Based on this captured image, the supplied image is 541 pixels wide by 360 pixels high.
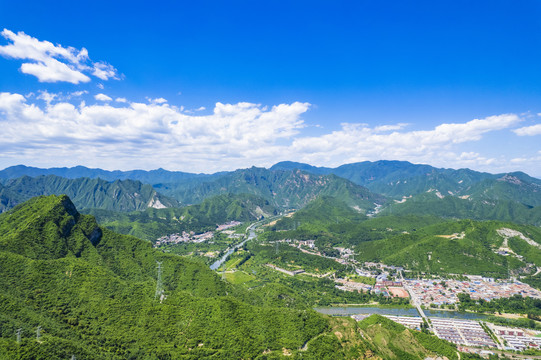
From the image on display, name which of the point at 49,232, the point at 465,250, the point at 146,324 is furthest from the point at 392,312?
the point at 49,232

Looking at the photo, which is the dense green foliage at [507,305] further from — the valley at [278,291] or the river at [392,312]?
the river at [392,312]

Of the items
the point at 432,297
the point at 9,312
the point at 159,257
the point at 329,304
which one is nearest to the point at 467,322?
the point at 432,297

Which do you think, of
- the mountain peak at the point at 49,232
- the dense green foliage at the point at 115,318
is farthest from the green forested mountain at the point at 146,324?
the mountain peak at the point at 49,232

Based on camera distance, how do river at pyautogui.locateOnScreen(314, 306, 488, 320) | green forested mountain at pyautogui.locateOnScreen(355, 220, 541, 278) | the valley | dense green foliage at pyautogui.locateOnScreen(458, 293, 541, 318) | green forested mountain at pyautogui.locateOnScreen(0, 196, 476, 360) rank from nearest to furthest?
1. green forested mountain at pyautogui.locateOnScreen(0, 196, 476, 360)
2. the valley
3. river at pyautogui.locateOnScreen(314, 306, 488, 320)
4. dense green foliage at pyautogui.locateOnScreen(458, 293, 541, 318)
5. green forested mountain at pyautogui.locateOnScreen(355, 220, 541, 278)

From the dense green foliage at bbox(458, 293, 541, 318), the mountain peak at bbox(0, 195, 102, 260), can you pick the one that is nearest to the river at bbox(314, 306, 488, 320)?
the dense green foliage at bbox(458, 293, 541, 318)

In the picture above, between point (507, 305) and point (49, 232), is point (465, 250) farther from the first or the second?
point (49, 232)

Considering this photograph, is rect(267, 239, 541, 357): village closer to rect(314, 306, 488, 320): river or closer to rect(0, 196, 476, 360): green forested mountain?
rect(314, 306, 488, 320): river
